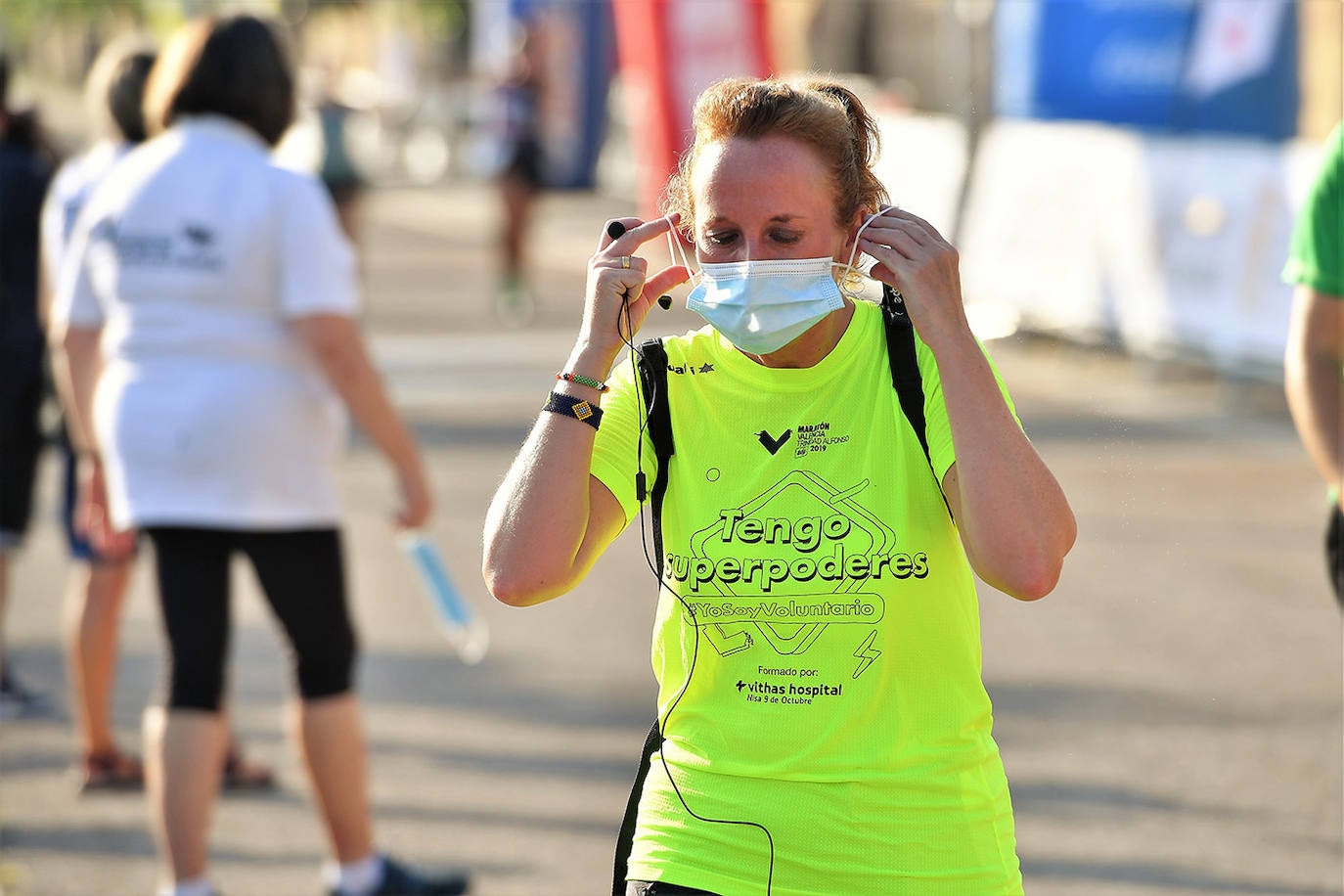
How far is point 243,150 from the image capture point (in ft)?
15.0

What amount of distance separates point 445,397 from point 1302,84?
6082 millimetres

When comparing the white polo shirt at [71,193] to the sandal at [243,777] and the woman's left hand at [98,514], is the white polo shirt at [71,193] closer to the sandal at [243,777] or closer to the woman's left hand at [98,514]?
the woman's left hand at [98,514]

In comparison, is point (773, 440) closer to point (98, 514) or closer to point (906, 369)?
point (906, 369)

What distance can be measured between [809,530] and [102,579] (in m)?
3.75

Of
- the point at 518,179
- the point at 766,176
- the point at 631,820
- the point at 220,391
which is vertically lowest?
the point at 518,179

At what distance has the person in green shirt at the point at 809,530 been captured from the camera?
2.55 m

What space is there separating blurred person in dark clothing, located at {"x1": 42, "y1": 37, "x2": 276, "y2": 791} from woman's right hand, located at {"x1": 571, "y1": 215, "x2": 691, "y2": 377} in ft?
10.5

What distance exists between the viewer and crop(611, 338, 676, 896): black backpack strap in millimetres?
2738

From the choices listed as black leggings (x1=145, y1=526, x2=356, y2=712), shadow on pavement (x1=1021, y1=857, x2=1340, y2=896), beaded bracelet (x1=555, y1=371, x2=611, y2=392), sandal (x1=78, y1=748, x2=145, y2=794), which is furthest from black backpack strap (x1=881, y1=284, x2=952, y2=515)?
sandal (x1=78, y1=748, x2=145, y2=794)

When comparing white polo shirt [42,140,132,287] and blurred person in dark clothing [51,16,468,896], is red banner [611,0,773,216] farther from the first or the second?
blurred person in dark clothing [51,16,468,896]

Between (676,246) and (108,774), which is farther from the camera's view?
(108,774)

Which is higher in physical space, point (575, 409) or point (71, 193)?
point (575, 409)

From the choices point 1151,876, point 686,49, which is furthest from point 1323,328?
point 686,49

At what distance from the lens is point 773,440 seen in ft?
8.71
